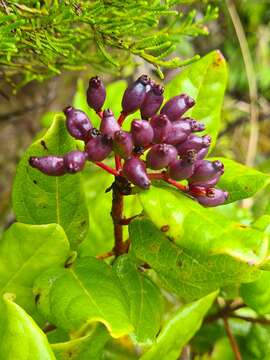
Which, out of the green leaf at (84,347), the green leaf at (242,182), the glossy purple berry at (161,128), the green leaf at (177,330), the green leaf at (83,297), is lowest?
the green leaf at (177,330)

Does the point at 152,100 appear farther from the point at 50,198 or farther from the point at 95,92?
the point at 50,198

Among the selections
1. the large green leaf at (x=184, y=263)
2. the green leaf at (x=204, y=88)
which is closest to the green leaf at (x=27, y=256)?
the large green leaf at (x=184, y=263)

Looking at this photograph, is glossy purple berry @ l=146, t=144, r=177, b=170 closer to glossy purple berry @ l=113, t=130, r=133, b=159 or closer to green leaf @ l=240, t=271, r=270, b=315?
glossy purple berry @ l=113, t=130, r=133, b=159

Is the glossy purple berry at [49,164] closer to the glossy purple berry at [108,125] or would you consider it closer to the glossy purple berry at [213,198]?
the glossy purple berry at [108,125]

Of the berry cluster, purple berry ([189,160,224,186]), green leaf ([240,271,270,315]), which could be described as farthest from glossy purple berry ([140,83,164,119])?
green leaf ([240,271,270,315])

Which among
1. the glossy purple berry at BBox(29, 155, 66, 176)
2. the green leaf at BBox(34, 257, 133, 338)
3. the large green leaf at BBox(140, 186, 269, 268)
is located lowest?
the green leaf at BBox(34, 257, 133, 338)

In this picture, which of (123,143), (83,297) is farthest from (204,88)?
(83,297)
